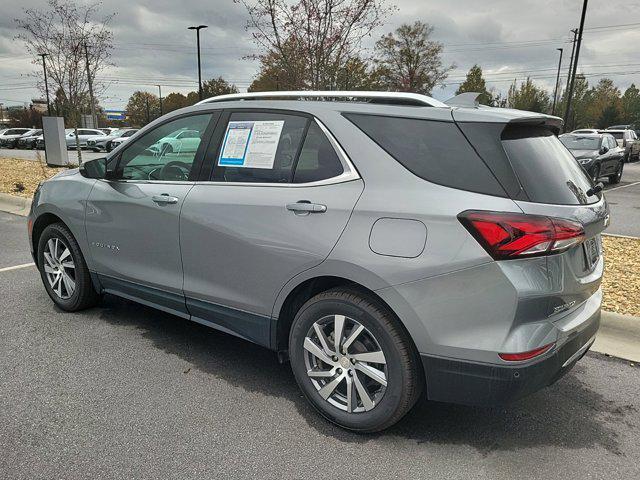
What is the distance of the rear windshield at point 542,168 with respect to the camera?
90.4 inches

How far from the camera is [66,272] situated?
4250mm

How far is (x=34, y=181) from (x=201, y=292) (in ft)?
38.8

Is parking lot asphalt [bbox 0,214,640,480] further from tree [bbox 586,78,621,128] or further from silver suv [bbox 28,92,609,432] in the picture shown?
tree [bbox 586,78,621,128]

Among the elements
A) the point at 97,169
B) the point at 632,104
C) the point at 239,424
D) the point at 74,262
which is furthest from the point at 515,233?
the point at 632,104

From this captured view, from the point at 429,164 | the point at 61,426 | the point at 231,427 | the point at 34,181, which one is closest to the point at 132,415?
the point at 61,426

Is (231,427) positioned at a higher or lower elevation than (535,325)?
lower

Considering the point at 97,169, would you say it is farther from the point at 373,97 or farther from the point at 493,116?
the point at 493,116

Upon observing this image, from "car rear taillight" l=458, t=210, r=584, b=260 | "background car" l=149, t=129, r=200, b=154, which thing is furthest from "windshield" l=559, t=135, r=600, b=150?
"car rear taillight" l=458, t=210, r=584, b=260

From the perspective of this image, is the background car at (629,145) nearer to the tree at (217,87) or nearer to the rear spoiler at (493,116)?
the rear spoiler at (493,116)

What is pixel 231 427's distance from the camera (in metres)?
2.73

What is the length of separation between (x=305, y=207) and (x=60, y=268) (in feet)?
8.86

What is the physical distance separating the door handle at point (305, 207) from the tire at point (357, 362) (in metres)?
0.43

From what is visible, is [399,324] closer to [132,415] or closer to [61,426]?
[132,415]

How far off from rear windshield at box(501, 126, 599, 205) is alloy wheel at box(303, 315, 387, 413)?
1.04m
